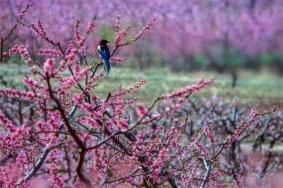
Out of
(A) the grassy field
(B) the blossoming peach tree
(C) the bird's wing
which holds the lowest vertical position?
(A) the grassy field

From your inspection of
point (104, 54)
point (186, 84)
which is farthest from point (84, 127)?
point (186, 84)

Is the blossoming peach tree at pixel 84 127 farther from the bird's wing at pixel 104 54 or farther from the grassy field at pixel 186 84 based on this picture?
the grassy field at pixel 186 84

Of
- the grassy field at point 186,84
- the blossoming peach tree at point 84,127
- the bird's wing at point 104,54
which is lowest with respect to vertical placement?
the grassy field at point 186,84

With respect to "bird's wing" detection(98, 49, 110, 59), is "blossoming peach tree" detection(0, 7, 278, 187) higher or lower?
lower

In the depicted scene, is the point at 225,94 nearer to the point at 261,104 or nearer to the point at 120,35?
the point at 261,104

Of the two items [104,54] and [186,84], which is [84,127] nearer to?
[104,54]

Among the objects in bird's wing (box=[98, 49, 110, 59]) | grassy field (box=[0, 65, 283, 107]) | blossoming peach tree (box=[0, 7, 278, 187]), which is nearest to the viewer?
blossoming peach tree (box=[0, 7, 278, 187])

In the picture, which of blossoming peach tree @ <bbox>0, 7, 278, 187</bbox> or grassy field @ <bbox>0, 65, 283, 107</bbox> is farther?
grassy field @ <bbox>0, 65, 283, 107</bbox>

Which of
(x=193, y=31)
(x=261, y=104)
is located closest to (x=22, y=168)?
(x=261, y=104)

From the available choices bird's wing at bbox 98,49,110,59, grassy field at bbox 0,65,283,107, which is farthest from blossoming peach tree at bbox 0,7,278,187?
grassy field at bbox 0,65,283,107

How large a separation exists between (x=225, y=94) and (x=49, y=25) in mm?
6071

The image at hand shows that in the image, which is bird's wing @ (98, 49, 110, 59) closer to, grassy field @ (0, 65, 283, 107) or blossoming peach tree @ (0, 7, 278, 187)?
blossoming peach tree @ (0, 7, 278, 187)

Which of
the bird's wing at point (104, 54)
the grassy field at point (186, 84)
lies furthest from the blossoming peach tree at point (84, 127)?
the grassy field at point (186, 84)

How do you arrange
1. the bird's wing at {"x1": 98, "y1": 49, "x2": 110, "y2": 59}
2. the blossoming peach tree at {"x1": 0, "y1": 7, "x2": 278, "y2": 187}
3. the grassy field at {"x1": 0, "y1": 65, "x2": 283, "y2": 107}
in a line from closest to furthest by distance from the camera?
the blossoming peach tree at {"x1": 0, "y1": 7, "x2": 278, "y2": 187}, the bird's wing at {"x1": 98, "y1": 49, "x2": 110, "y2": 59}, the grassy field at {"x1": 0, "y1": 65, "x2": 283, "y2": 107}
